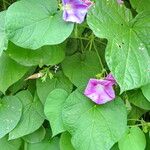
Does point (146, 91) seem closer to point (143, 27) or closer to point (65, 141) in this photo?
point (143, 27)

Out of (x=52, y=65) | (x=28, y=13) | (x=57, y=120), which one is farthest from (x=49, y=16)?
(x=57, y=120)

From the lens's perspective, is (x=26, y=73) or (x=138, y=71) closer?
(x=138, y=71)

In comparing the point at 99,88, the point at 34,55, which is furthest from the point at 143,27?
the point at 34,55

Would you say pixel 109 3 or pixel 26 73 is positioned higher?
pixel 109 3

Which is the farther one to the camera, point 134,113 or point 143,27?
point 134,113

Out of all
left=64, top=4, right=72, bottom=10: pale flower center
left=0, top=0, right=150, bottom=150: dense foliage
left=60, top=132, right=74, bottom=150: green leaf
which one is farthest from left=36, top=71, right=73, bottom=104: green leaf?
left=64, top=4, right=72, bottom=10: pale flower center

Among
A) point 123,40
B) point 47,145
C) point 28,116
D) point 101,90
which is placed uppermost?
point 123,40

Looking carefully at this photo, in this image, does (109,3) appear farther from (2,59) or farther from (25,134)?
(25,134)
